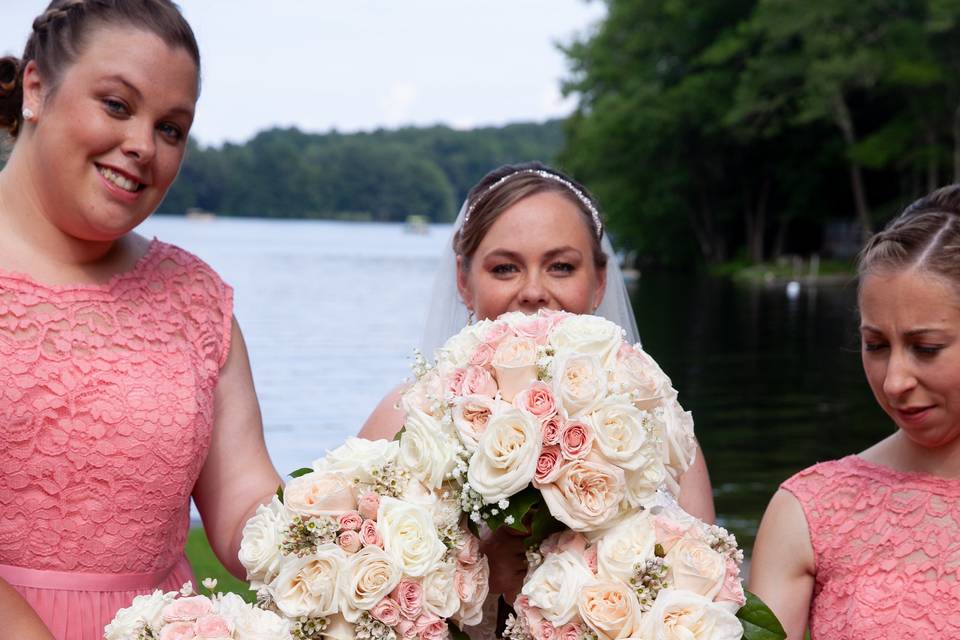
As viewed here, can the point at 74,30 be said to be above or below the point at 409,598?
above

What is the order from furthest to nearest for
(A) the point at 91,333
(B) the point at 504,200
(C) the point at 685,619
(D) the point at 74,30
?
1. (B) the point at 504,200
2. (A) the point at 91,333
3. (D) the point at 74,30
4. (C) the point at 685,619

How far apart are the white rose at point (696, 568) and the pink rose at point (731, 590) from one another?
1cm

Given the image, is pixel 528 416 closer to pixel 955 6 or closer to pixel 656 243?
pixel 955 6

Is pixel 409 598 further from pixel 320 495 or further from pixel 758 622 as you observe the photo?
pixel 758 622

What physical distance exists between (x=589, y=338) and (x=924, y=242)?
1226 millimetres

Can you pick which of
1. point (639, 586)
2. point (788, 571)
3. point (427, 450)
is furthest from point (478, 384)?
point (788, 571)

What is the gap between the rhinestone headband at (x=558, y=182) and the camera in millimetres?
4436

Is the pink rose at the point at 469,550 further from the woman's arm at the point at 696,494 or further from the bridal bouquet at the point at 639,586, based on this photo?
the woman's arm at the point at 696,494

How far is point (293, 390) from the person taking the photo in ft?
58.0

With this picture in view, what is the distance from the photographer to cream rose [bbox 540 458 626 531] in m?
2.31

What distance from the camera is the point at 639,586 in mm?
2283

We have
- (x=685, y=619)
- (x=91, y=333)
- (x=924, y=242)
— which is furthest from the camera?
(x=924, y=242)

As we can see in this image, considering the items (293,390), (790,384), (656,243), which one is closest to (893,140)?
(656,243)

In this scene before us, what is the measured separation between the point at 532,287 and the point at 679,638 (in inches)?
77.9
